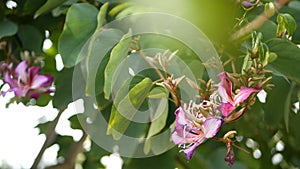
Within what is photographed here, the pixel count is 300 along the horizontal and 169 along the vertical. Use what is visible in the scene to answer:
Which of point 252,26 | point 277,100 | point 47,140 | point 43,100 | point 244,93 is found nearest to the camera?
point 244,93

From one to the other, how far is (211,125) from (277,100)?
0.33 meters

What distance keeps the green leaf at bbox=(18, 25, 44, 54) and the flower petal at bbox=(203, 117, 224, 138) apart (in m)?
0.44

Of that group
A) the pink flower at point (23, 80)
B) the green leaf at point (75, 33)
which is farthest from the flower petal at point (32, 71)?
the green leaf at point (75, 33)

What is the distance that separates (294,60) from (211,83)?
12 cm

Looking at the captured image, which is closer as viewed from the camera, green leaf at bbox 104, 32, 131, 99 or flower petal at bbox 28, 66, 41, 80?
green leaf at bbox 104, 32, 131, 99

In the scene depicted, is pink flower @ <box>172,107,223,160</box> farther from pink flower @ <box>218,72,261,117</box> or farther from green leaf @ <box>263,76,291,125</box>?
green leaf @ <box>263,76,291,125</box>

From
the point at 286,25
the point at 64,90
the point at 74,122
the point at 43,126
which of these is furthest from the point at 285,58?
the point at 43,126

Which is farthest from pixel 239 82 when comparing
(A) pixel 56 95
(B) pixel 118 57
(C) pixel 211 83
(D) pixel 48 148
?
(D) pixel 48 148

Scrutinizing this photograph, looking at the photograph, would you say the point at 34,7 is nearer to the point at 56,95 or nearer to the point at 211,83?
the point at 56,95

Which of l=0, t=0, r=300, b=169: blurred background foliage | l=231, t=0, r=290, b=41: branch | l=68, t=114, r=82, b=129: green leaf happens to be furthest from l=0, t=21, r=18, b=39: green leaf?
l=231, t=0, r=290, b=41: branch

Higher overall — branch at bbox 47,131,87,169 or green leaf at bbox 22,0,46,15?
green leaf at bbox 22,0,46,15

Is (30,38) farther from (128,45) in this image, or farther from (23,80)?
(128,45)

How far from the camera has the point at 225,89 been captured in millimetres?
542

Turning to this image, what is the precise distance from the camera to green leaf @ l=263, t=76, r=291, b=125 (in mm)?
734
